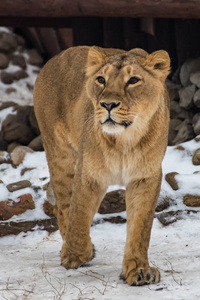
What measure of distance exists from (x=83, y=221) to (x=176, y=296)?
945mm

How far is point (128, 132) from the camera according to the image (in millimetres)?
3637

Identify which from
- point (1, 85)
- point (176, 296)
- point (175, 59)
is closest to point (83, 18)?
point (175, 59)

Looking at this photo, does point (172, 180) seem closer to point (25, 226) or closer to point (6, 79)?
point (25, 226)

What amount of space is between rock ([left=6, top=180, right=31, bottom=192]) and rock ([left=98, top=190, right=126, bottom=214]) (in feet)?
3.05

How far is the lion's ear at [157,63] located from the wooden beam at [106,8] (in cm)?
302

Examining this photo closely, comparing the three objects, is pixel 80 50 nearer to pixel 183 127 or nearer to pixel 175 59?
pixel 183 127

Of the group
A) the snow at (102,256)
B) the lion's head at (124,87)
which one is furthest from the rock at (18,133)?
the lion's head at (124,87)

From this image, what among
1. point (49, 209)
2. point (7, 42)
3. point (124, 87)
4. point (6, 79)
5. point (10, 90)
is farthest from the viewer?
point (7, 42)

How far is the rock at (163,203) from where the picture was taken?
17.5 ft

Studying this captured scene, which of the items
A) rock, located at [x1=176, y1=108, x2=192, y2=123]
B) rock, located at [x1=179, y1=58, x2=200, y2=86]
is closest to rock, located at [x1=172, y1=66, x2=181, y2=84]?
rock, located at [x1=179, y1=58, x2=200, y2=86]

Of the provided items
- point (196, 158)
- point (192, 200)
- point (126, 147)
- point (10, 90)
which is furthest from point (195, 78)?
point (10, 90)

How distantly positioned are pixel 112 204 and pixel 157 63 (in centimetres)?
205

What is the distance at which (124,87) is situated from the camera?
136 inches

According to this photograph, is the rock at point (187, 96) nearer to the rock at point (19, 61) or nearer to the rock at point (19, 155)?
the rock at point (19, 155)
